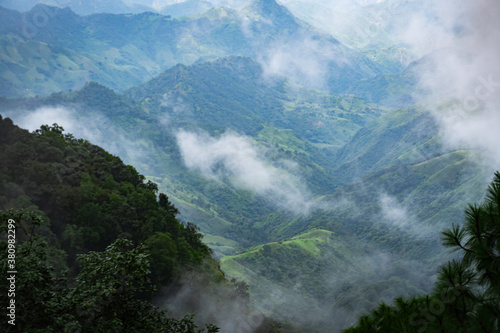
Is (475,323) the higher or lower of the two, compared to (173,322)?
lower

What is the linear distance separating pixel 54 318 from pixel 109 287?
2622 mm

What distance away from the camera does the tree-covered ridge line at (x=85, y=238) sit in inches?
734

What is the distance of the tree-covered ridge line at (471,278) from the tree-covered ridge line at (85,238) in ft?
44.0

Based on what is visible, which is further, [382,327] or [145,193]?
[145,193]

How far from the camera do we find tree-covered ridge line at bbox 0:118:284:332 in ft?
61.2

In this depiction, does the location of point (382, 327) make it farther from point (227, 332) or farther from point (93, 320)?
point (227, 332)

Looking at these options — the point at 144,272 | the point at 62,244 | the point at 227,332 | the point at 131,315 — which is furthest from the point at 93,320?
the point at 227,332

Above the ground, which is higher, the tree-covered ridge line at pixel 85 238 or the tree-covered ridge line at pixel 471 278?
the tree-covered ridge line at pixel 85 238

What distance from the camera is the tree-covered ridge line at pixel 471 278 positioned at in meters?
14.8

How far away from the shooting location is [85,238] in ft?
233

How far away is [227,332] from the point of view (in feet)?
276

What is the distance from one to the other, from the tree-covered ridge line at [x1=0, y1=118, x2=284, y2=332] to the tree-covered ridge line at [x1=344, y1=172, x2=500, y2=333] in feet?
44.0

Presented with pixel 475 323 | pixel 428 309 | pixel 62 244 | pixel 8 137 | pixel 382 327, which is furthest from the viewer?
pixel 8 137

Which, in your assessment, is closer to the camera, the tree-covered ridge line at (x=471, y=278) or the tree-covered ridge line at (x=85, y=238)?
the tree-covered ridge line at (x=471, y=278)
